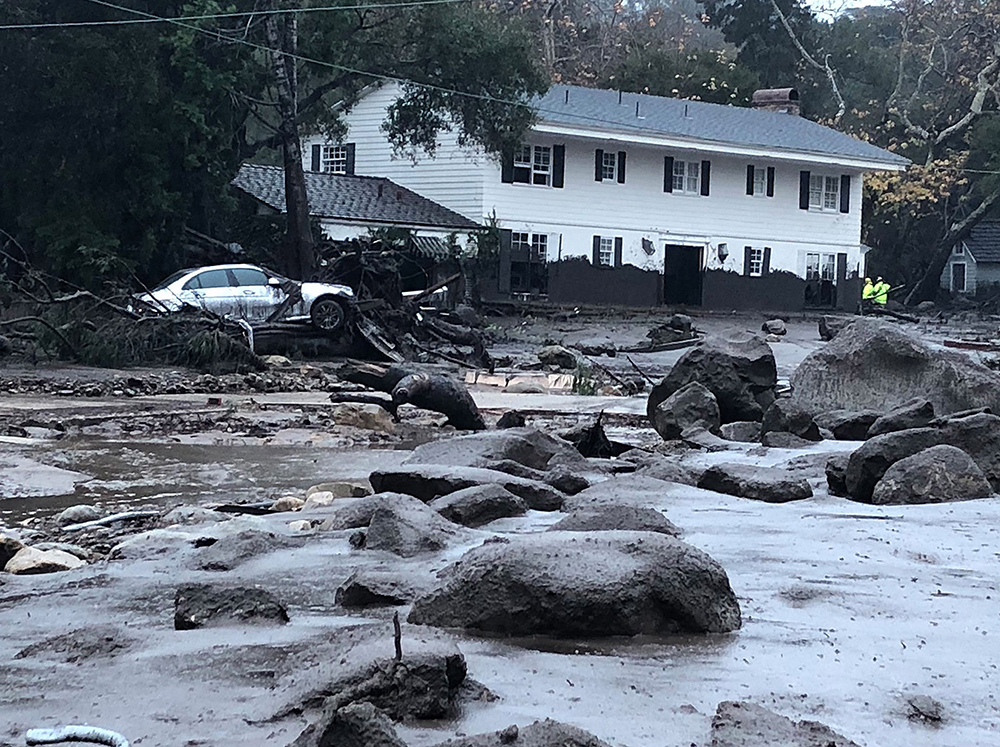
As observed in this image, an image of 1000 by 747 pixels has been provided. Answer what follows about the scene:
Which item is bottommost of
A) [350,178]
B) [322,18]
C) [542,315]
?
[542,315]

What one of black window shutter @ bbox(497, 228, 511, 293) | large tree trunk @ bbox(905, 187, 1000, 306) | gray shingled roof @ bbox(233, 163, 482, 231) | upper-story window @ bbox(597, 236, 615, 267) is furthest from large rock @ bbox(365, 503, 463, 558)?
large tree trunk @ bbox(905, 187, 1000, 306)

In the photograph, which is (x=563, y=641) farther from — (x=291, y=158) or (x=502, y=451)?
(x=291, y=158)

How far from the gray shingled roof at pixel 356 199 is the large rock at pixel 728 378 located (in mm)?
22956

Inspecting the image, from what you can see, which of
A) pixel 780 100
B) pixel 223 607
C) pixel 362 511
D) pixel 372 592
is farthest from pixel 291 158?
pixel 223 607

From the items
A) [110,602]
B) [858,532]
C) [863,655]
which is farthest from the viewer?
[858,532]

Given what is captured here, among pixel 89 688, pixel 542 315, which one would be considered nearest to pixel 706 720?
pixel 89 688

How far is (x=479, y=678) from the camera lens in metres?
4.20

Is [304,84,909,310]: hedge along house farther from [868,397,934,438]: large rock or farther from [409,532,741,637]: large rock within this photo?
[409,532,741,637]: large rock

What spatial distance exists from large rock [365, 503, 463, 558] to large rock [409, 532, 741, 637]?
1260 millimetres

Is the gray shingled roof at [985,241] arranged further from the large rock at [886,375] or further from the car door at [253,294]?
the large rock at [886,375]

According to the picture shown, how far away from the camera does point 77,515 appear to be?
7.80 meters

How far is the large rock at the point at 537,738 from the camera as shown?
3332 millimetres

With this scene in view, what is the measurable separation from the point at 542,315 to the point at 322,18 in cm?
1107

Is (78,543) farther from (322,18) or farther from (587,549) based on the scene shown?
(322,18)
